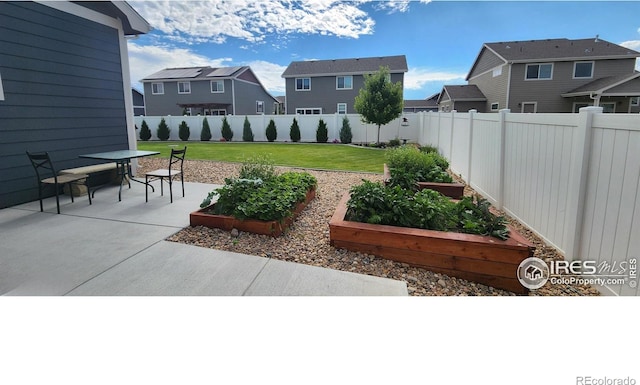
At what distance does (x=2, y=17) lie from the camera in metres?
4.98

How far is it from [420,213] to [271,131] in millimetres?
16419

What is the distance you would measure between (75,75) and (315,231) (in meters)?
5.69

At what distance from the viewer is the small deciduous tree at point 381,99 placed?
15.8 m

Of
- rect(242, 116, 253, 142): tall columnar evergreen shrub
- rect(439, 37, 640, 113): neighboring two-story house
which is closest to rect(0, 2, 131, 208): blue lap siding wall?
rect(242, 116, 253, 142): tall columnar evergreen shrub

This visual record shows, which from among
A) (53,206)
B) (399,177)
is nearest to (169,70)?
(53,206)

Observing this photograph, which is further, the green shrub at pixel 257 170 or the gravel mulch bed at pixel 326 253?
the green shrub at pixel 257 170

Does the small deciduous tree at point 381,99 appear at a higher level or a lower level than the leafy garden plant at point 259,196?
higher

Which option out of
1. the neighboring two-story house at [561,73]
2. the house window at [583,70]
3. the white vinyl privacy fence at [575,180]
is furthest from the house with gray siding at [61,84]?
the house window at [583,70]

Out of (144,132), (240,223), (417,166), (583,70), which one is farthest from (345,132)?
(583,70)

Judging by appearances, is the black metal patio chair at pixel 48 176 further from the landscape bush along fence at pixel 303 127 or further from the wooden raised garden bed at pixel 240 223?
the landscape bush along fence at pixel 303 127

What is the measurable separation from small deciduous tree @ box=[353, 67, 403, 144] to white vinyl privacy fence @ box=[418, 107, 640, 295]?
10943 mm

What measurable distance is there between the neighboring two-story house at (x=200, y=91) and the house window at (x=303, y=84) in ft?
17.0

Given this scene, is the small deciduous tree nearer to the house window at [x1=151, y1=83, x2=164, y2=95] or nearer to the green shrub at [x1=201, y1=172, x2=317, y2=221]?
the green shrub at [x1=201, y1=172, x2=317, y2=221]

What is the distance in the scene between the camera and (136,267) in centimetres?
320
